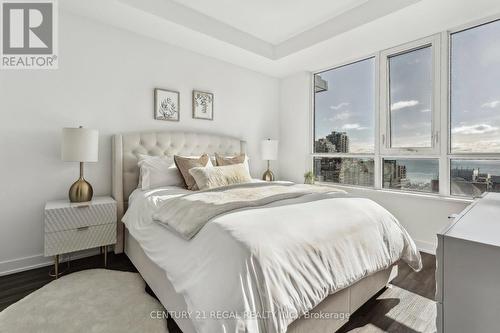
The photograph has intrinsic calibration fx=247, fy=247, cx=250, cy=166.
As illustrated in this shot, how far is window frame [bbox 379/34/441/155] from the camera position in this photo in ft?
9.59

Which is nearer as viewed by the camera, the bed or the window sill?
the bed

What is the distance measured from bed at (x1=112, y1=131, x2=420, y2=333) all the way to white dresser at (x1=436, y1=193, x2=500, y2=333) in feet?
1.89

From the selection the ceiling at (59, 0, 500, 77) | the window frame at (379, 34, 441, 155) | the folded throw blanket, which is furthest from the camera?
the window frame at (379, 34, 441, 155)

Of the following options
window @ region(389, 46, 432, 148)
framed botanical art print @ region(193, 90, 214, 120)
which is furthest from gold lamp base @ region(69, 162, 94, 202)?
window @ region(389, 46, 432, 148)

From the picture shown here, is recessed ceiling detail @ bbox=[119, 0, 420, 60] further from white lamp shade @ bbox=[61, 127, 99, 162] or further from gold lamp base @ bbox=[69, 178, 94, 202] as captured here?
gold lamp base @ bbox=[69, 178, 94, 202]

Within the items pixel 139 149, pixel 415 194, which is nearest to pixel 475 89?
pixel 415 194

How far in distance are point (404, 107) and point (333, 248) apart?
2.74 m

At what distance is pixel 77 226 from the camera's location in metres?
2.24

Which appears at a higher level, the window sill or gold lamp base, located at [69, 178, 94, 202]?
gold lamp base, located at [69, 178, 94, 202]

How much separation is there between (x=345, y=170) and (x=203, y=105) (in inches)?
95.1

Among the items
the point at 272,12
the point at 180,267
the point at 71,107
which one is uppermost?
the point at 272,12

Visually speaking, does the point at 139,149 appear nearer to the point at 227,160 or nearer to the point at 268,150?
the point at 227,160

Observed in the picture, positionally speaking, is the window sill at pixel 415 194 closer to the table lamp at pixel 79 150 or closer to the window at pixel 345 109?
the window at pixel 345 109

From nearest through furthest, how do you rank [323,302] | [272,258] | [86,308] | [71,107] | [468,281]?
1. [468,281]
2. [272,258]
3. [323,302]
4. [86,308]
5. [71,107]
